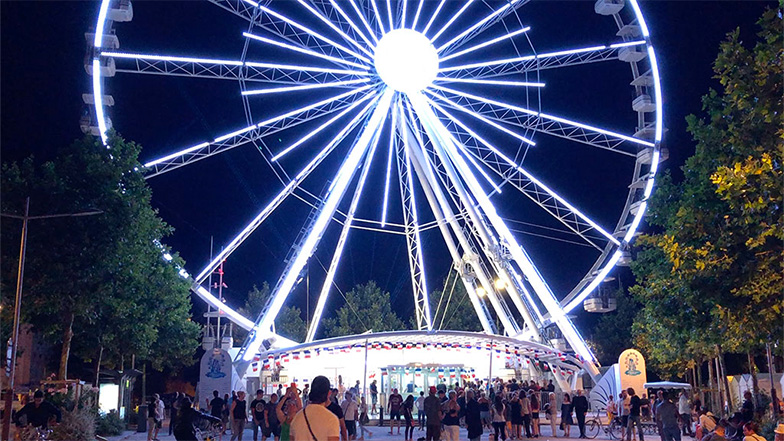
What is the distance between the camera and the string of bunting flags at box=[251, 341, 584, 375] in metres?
40.1

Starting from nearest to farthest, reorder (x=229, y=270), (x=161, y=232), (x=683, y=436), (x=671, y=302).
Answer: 1. (x=671, y=302)
2. (x=683, y=436)
3. (x=161, y=232)
4. (x=229, y=270)

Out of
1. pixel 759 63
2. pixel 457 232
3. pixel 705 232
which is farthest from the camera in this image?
pixel 457 232

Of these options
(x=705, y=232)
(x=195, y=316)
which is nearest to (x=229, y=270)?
(x=195, y=316)

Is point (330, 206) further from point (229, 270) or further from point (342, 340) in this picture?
point (229, 270)

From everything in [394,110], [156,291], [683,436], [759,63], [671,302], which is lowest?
[683,436]

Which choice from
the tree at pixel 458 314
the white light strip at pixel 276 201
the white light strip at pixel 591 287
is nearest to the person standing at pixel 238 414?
the white light strip at pixel 276 201

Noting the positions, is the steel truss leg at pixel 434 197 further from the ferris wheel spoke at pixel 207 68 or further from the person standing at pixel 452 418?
the person standing at pixel 452 418

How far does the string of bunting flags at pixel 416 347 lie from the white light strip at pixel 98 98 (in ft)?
43.9

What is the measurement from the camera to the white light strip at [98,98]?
3031 cm

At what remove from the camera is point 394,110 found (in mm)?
34094

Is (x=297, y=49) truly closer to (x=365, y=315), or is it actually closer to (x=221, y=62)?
(x=221, y=62)

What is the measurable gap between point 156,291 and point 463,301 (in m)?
40.6

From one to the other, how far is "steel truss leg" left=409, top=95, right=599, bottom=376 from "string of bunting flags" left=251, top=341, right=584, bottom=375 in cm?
236

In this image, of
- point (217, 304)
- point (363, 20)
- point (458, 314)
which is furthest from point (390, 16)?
point (458, 314)
